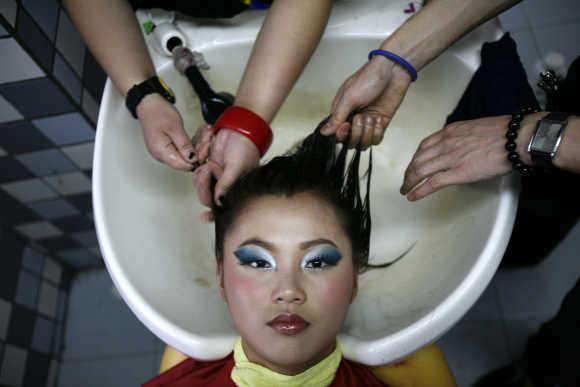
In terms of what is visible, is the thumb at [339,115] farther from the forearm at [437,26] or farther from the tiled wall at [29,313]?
the tiled wall at [29,313]

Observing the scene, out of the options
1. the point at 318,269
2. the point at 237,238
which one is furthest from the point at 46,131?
the point at 318,269

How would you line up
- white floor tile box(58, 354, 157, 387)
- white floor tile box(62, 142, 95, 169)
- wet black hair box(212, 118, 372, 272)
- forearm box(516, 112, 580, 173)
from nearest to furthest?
1. forearm box(516, 112, 580, 173)
2. wet black hair box(212, 118, 372, 272)
3. white floor tile box(62, 142, 95, 169)
4. white floor tile box(58, 354, 157, 387)

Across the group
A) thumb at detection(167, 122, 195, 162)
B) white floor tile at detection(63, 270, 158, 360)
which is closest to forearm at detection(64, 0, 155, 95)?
thumb at detection(167, 122, 195, 162)

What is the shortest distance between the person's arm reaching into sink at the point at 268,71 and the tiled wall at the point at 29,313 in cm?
68

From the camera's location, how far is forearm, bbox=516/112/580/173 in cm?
65

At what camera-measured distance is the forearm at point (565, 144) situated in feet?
2.14

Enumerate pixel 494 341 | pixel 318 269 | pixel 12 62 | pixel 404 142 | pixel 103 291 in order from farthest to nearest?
pixel 103 291 → pixel 494 341 → pixel 404 142 → pixel 12 62 → pixel 318 269

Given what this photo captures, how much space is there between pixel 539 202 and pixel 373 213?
1.07ft

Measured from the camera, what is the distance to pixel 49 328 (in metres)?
1.38

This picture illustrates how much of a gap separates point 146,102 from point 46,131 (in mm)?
266

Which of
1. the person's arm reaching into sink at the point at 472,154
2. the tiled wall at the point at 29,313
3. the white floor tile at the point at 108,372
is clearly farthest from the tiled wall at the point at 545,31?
the tiled wall at the point at 29,313

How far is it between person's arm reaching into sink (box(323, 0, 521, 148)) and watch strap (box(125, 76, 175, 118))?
0.94 ft

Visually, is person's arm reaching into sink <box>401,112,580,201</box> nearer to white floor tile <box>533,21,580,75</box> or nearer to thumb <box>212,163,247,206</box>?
thumb <box>212,163,247,206</box>

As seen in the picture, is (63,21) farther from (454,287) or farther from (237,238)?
(454,287)
